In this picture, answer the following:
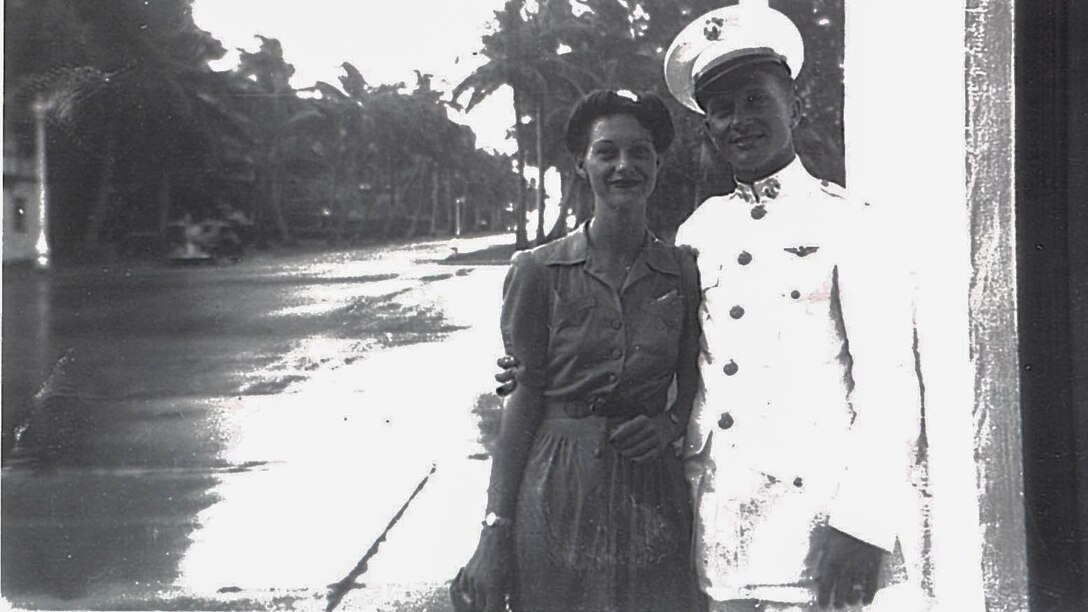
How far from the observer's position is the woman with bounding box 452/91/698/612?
3238 mm

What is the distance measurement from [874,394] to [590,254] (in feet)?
3.41

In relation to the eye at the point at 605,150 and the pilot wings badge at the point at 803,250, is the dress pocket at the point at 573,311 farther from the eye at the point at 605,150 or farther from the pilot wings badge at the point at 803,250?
the pilot wings badge at the point at 803,250

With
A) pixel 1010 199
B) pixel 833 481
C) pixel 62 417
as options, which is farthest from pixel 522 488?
pixel 1010 199

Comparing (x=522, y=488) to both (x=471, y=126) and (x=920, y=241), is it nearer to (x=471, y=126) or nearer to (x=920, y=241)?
(x=471, y=126)

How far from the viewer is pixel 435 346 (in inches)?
138

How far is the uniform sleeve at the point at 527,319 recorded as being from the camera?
10.8 feet

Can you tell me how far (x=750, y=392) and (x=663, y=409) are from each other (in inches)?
11.7

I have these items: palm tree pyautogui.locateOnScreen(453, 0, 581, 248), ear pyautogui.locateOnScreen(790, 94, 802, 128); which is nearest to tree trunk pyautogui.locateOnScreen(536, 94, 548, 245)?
palm tree pyautogui.locateOnScreen(453, 0, 581, 248)

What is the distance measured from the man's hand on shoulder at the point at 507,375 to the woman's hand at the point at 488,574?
18.4 inches

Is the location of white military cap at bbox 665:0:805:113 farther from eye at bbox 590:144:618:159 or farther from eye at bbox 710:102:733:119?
eye at bbox 590:144:618:159

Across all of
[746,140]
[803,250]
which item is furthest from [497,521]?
[746,140]

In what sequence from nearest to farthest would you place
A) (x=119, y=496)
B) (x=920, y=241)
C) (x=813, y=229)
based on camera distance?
(x=813, y=229) < (x=920, y=241) < (x=119, y=496)

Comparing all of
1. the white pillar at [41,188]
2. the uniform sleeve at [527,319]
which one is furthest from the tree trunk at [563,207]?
the white pillar at [41,188]

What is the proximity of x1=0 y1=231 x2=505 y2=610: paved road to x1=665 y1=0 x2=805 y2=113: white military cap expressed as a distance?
100 centimetres
